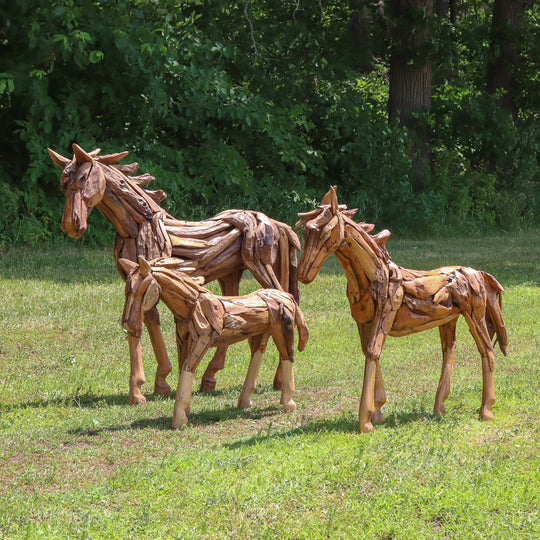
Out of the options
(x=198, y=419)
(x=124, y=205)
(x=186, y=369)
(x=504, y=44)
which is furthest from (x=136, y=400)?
(x=504, y=44)

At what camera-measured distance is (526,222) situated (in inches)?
765

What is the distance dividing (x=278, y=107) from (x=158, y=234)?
35.1 ft

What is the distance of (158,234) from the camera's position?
6883 mm

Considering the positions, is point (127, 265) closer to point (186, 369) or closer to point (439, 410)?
point (186, 369)

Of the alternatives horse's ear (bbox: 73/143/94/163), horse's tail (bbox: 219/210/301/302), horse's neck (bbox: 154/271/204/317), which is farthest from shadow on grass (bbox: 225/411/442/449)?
horse's ear (bbox: 73/143/94/163)

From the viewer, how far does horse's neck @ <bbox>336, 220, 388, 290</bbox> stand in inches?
225

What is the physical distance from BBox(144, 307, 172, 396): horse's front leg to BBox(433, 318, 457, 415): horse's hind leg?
237 centimetres

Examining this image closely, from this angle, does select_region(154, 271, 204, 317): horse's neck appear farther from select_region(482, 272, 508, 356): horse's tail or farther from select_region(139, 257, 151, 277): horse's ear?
select_region(482, 272, 508, 356): horse's tail

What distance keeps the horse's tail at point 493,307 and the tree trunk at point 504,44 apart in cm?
1523

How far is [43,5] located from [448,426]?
10.6 m

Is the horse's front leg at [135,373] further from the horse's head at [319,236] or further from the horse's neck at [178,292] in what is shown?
the horse's head at [319,236]

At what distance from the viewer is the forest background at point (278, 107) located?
45.2 feet

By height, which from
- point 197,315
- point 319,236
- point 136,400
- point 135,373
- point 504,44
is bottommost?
point 136,400

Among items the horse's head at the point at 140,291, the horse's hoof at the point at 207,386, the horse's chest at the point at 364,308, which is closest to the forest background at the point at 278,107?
the horse's hoof at the point at 207,386
